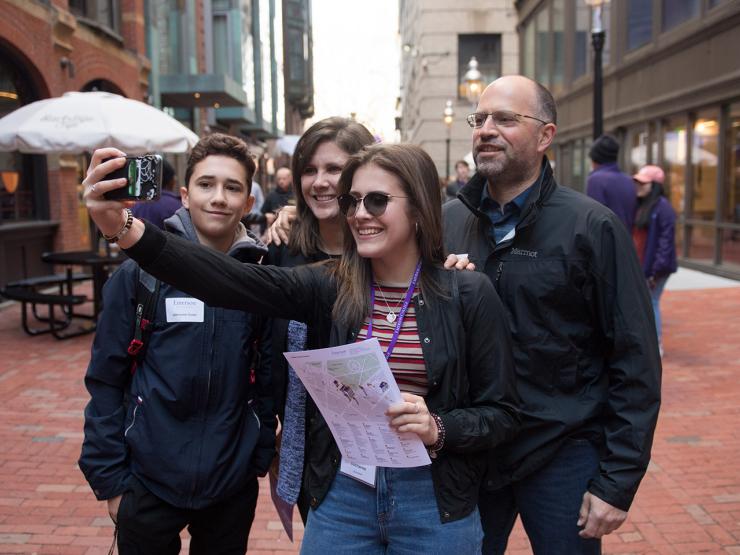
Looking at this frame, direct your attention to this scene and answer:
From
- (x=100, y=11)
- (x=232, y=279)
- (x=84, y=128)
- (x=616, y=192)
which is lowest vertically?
(x=232, y=279)

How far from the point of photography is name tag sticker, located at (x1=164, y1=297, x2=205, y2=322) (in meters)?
2.57

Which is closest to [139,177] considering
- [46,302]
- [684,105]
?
[46,302]

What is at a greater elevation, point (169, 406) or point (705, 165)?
point (705, 165)

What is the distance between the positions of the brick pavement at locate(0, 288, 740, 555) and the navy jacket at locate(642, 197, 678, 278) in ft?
3.49

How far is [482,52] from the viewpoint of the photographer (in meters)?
39.7

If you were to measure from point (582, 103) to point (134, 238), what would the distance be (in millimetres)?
22729

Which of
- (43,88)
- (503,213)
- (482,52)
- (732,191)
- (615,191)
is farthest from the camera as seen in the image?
(482,52)

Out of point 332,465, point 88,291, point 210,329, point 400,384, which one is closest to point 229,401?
point 210,329

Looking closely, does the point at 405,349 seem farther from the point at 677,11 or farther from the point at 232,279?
the point at 677,11

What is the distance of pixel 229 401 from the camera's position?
2.60 m

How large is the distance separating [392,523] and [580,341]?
0.87 meters

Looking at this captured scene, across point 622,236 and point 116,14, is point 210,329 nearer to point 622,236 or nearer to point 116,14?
point 622,236

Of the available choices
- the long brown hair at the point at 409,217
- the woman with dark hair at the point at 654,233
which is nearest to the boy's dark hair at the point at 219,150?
the long brown hair at the point at 409,217

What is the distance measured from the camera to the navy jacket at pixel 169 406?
2.52m
